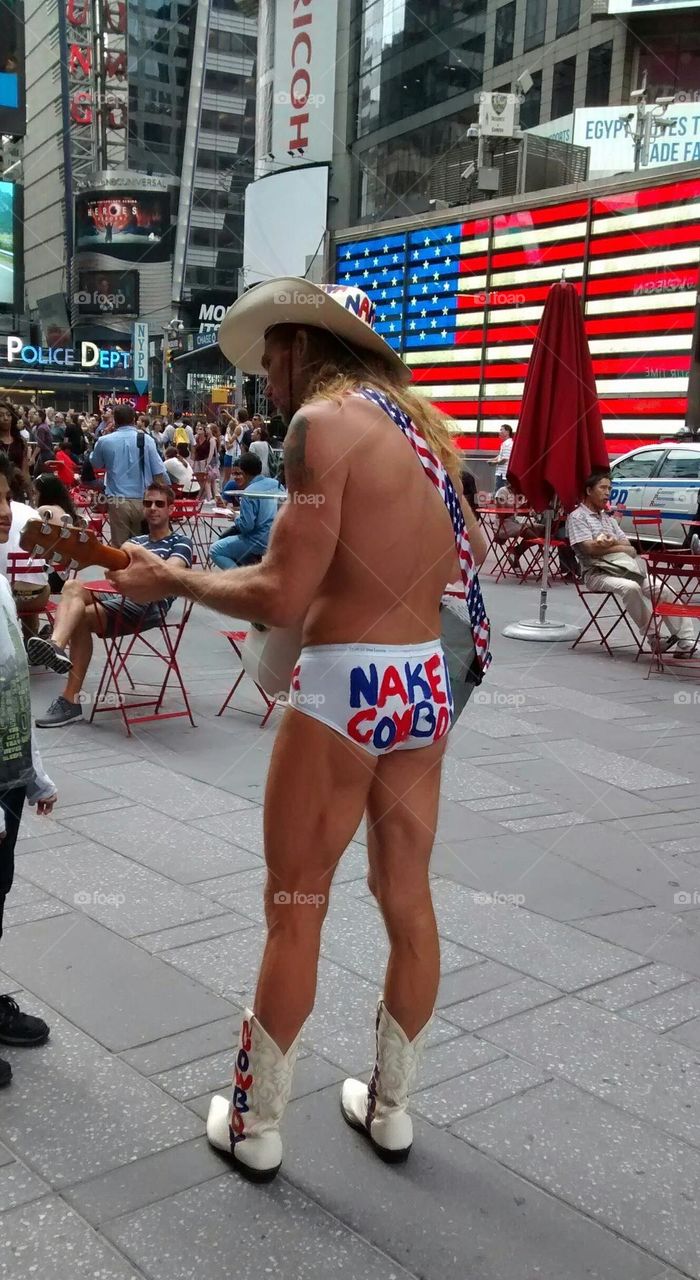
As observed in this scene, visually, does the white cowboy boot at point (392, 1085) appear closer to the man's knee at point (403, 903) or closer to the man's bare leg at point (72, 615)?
the man's knee at point (403, 903)

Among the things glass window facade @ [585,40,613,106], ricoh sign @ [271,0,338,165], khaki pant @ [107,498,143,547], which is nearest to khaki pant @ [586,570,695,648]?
khaki pant @ [107,498,143,547]

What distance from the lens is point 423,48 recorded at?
32875 mm

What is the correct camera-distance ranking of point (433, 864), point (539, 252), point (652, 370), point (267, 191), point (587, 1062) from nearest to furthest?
point (587, 1062) < point (433, 864) < point (652, 370) < point (539, 252) < point (267, 191)

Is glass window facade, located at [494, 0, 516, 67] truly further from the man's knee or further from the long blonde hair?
the man's knee

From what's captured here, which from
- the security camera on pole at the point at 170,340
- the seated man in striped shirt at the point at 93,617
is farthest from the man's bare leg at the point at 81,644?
the security camera on pole at the point at 170,340

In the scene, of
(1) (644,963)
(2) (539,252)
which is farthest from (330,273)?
(1) (644,963)

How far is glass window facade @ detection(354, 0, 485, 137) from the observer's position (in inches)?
1276

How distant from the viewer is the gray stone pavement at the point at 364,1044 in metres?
2.11

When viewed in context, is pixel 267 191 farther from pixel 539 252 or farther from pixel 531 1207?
pixel 531 1207

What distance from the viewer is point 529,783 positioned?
5184mm

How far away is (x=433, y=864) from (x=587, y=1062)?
1.39 m

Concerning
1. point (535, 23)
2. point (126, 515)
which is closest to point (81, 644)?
point (126, 515)

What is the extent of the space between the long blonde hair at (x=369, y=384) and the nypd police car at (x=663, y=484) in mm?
11445

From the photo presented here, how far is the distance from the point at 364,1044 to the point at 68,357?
63715 millimetres
